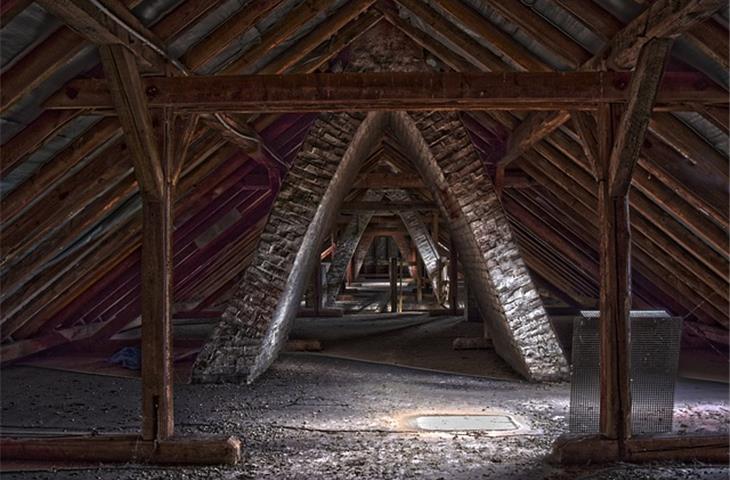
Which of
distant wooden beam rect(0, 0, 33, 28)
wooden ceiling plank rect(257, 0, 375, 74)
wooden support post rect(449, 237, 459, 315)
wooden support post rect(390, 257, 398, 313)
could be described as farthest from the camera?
wooden support post rect(390, 257, 398, 313)

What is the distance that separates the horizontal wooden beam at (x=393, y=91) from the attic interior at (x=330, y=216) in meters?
0.02

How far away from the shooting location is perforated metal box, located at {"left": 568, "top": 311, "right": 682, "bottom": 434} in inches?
191

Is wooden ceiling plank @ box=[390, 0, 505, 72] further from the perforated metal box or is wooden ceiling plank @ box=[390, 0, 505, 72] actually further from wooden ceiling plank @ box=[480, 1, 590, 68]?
the perforated metal box

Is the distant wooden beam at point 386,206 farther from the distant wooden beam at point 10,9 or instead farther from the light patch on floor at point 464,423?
the distant wooden beam at point 10,9

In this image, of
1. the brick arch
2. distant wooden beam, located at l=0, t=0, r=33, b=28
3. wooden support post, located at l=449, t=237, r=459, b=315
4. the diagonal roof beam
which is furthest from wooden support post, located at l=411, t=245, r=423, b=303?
distant wooden beam, located at l=0, t=0, r=33, b=28

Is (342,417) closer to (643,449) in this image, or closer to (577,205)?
(643,449)

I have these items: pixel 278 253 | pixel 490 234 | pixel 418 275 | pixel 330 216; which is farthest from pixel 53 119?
pixel 418 275

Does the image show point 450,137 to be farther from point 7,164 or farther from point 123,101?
point 7,164

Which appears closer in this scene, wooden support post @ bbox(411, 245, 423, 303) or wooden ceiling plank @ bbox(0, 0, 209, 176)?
wooden ceiling plank @ bbox(0, 0, 209, 176)

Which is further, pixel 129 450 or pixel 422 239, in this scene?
pixel 422 239

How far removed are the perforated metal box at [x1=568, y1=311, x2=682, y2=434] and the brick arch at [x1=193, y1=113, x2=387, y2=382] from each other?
308 centimetres

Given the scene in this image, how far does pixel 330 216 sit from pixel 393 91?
3737 mm

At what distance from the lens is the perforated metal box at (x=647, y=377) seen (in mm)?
4863

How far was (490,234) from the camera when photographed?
22.3 feet
